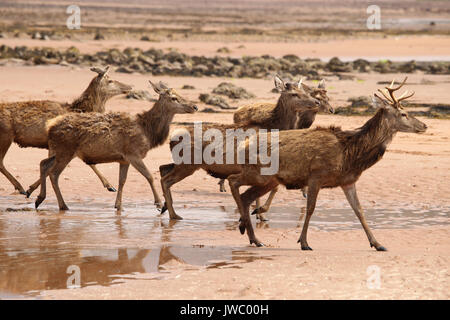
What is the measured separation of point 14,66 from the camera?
1337 inches

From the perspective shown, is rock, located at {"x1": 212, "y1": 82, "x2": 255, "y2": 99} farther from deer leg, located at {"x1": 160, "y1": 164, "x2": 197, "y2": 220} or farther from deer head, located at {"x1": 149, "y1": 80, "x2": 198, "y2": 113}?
deer leg, located at {"x1": 160, "y1": 164, "x2": 197, "y2": 220}

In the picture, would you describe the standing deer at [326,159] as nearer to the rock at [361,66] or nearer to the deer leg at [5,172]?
the deer leg at [5,172]

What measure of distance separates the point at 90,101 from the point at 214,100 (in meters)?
10.5

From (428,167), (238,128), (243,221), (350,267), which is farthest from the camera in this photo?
(428,167)

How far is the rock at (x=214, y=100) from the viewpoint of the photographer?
25055 millimetres

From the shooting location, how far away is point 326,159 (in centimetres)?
1052

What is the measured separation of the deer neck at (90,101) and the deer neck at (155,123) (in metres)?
1.64

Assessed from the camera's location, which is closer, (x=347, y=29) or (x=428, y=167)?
(x=428, y=167)

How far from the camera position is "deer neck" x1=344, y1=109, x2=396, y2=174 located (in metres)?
10.7

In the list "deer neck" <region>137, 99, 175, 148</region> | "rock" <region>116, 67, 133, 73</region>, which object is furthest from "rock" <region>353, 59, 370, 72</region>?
"deer neck" <region>137, 99, 175, 148</region>

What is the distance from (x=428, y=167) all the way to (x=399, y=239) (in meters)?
6.03

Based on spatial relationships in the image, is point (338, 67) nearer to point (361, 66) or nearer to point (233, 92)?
point (361, 66)

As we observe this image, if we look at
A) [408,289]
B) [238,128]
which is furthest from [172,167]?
[408,289]
